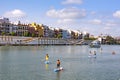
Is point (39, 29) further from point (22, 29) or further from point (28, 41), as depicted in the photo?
point (28, 41)

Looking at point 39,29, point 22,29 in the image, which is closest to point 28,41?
point 22,29

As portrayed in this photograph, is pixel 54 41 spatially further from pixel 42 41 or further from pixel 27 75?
pixel 27 75

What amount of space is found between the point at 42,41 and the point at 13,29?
57.2 ft

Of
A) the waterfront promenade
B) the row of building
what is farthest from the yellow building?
the waterfront promenade

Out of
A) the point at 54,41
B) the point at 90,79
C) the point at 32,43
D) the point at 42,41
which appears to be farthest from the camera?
the point at 54,41

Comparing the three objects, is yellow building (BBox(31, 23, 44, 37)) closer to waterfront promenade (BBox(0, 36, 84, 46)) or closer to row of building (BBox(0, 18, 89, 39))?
row of building (BBox(0, 18, 89, 39))

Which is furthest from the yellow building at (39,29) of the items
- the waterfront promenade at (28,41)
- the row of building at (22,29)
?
the waterfront promenade at (28,41)

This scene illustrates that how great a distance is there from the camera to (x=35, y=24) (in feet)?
602

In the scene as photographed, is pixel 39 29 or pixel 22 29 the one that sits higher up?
pixel 39 29

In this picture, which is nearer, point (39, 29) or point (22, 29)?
point (22, 29)

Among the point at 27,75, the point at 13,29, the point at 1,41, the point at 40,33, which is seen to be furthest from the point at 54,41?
the point at 27,75

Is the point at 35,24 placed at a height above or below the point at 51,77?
above

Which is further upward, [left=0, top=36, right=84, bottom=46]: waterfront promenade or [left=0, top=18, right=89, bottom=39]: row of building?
[left=0, top=18, right=89, bottom=39]: row of building

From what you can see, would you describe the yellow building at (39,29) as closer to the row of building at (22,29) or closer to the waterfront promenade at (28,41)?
the row of building at (22,29)
